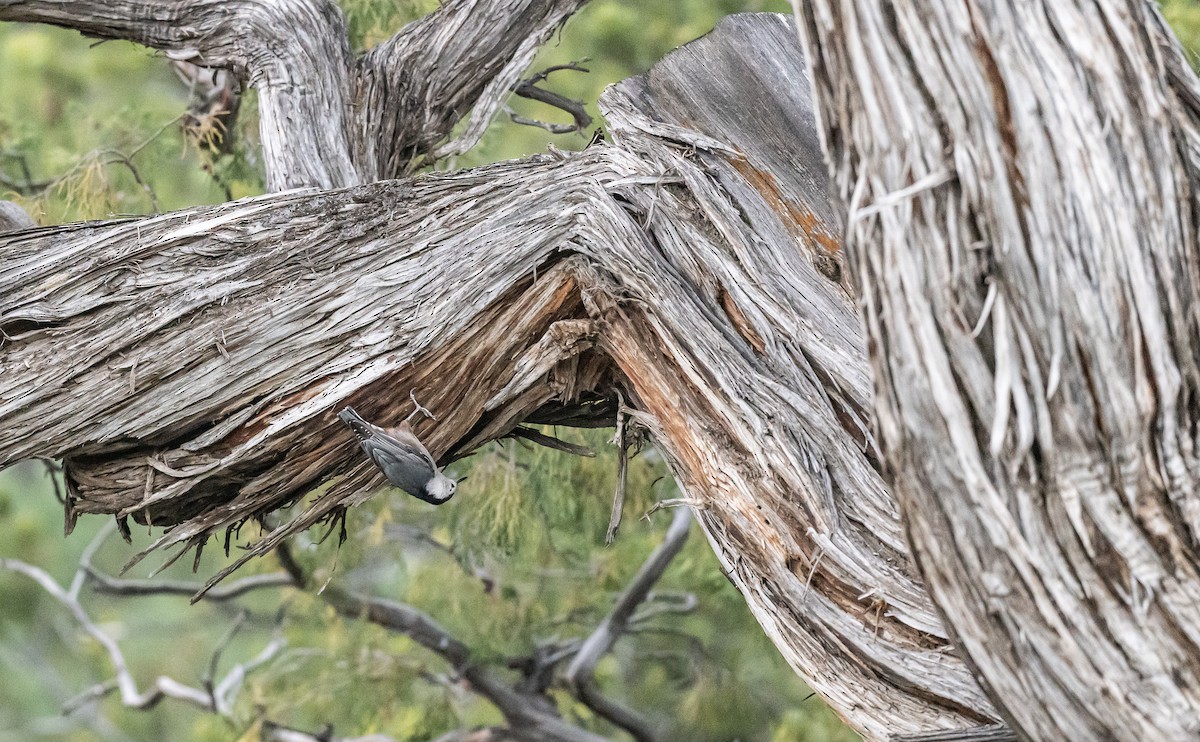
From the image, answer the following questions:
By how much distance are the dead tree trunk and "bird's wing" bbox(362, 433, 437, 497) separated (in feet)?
0.20

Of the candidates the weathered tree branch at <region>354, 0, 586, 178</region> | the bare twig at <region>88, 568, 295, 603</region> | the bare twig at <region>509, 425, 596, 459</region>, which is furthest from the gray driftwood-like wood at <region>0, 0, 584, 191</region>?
the bare twig at <region>88, 568, 295, 603</region>

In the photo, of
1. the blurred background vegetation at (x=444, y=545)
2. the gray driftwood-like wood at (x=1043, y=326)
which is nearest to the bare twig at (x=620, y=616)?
the blurred background vegetation at (x=444, y=545)

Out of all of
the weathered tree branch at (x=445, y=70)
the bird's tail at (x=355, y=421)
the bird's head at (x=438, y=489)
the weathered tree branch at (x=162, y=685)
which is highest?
the weathered tree branch at (x=445, y=70)

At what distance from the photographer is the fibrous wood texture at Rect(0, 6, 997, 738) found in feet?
5.32

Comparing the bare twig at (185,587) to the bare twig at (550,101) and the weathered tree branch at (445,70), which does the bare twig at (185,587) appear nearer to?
the bare twig at (550,101)

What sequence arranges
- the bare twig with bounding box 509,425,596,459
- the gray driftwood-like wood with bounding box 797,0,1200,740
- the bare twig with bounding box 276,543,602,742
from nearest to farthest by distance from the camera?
the gray driftwood-like wood with bounding box 797,0,1200,740, the bare twig with bounding box 509,425,596,459, the bare twig with bounding box 276,543,602,742

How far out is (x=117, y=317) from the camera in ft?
5.70

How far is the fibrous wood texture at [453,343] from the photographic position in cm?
162

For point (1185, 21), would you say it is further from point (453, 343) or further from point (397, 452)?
point (397, 452)

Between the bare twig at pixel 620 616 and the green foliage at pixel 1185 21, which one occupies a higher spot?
the green foliage at pixel 1185 21

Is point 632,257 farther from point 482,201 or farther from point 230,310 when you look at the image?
point 230,310

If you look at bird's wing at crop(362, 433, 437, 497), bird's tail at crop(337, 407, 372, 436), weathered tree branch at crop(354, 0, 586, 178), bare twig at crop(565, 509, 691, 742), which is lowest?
bare twig at crop(565, 509, 691, 742)

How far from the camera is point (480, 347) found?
174 centimetres

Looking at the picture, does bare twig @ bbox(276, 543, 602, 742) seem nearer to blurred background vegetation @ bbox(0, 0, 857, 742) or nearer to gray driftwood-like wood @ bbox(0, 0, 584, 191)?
blurred background vegetation @ bbox(0, 0, 857, 742)
